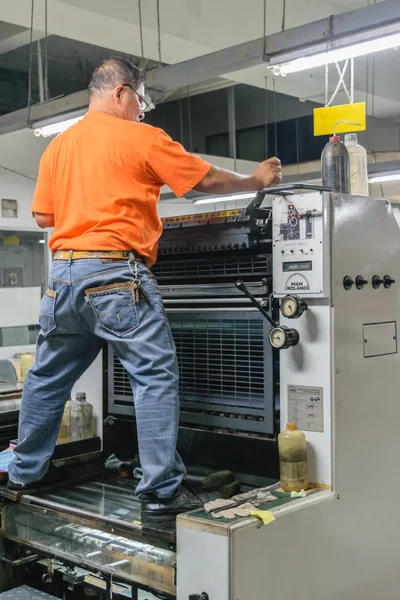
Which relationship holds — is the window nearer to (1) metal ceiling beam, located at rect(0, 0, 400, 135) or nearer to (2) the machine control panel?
(1) metal ceiling beam, located at rect(0, 0, 400, 135)

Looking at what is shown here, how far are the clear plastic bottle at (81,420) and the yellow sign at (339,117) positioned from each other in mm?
1256

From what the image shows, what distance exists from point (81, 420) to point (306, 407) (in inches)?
36.3

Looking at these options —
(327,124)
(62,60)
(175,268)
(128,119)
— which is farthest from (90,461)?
(62,60)

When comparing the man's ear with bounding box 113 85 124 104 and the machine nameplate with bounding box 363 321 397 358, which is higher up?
the man's ear with bounding box 113 85 124 104

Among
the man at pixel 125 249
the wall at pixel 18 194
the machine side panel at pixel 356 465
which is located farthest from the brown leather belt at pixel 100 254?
the wall at pixel 18 194

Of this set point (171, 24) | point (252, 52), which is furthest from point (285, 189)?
point (171, 24)

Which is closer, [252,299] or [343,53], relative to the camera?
[252,299]

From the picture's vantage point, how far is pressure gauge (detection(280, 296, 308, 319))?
191 cm

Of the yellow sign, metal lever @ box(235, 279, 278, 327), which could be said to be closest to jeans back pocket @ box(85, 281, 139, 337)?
metal lever @ box(235, 279, 278, 327)

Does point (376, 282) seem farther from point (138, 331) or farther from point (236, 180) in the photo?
point (138, 331)

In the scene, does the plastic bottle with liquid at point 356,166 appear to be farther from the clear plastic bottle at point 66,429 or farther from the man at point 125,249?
the clear plastic bottle at point 66,429

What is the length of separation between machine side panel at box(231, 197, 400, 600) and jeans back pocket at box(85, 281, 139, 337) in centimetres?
55

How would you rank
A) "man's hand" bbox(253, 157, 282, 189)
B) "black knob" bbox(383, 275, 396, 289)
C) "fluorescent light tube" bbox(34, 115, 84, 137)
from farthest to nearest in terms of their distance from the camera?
"fluorescent light tube" bbox(34, 115, 84, 137), "black knob" bbox(383, 275, 396, 289), "man's hand" bbox(253, 157, 282, 189)

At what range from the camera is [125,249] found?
1.93m
